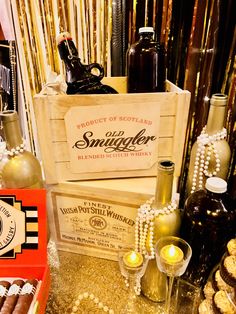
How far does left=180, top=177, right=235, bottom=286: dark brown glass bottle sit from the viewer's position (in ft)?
2.28

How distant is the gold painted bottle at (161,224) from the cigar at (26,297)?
0.32m

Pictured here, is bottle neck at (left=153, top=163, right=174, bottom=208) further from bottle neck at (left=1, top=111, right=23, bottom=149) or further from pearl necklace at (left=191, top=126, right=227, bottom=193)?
bottle neck at (left=1, top=111, right=23, bottom=149)

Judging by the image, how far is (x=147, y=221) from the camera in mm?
741

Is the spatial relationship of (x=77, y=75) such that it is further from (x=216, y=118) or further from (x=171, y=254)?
(x=171, y=254)

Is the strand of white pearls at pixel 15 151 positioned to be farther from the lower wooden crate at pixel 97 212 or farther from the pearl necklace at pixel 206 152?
the pearl necklace at pixel 206 152

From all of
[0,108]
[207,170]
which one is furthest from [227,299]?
[0,108]

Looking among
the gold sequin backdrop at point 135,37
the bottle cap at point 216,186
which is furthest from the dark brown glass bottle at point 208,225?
the gold sequin backdrop at point 135,37

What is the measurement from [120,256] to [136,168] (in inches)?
10.2

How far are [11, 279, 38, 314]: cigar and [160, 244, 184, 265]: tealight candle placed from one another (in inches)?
14.0

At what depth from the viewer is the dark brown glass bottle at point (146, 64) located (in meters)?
0.79

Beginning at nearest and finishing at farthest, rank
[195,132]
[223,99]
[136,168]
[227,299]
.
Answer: [227,299]
[223,99]
[136,168]
[195,132]

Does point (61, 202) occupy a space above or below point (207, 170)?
below

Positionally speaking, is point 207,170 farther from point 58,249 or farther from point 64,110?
point 58,249

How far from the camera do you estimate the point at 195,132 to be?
95 centimetres
